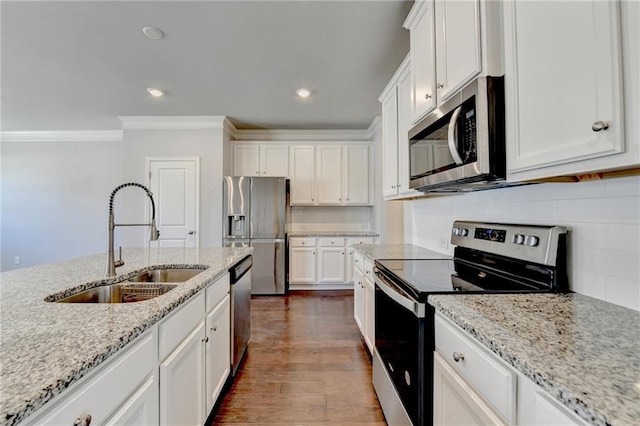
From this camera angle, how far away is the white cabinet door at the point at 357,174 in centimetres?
456

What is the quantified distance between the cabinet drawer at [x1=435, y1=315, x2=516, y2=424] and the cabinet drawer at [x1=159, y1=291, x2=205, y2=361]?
40.1 inches

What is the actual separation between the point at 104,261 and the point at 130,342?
141 centimetres

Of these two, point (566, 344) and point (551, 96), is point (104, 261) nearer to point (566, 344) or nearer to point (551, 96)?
point (566, 344)

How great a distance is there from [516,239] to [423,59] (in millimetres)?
1112

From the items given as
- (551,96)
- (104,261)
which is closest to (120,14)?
(104,261)

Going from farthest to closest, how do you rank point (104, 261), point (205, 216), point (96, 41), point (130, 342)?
1. point (205, 216)
2. point (96, 41)
3. point (104, 261)
4. point (130, 342)

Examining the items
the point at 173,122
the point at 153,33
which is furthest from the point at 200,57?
the point at 173,122

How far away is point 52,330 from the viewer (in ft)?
2.65

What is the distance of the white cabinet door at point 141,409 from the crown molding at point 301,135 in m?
4.13

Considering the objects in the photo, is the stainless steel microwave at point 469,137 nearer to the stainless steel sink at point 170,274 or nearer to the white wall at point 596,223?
the white wall at point 596,223

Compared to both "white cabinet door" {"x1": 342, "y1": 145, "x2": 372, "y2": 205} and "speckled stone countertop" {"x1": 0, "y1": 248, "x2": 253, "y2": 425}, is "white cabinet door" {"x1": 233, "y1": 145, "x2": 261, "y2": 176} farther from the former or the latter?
"speckled stone countertop" {"x1": 0, "y1": 248, "x2": 253, "y2": 425}

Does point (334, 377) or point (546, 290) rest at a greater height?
point (546, 290)

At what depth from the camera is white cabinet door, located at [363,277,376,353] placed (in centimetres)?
206

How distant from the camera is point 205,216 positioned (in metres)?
4.13
